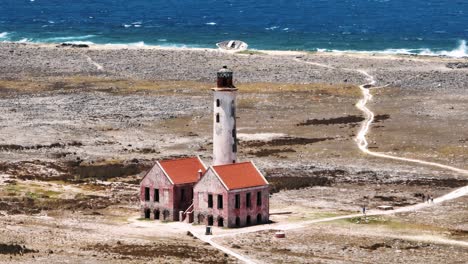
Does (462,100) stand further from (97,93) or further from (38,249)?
(38,249)

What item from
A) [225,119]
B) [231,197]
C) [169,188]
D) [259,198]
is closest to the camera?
[231,197]

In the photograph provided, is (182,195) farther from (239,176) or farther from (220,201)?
(239,176)

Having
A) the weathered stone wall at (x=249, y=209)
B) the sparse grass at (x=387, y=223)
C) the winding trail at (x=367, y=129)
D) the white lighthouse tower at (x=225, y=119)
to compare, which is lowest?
the winding trail at (x=367, y=129)

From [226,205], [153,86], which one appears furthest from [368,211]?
[153,86]

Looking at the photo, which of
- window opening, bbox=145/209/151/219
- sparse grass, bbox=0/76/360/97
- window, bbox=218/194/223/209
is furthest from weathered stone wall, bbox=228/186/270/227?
sparse grass, bbox=0/76/360/97

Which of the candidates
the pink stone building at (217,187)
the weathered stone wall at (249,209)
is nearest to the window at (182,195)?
the pink stone building at (217,187)

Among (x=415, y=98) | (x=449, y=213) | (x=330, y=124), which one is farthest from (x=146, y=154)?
(x=415, y=98)

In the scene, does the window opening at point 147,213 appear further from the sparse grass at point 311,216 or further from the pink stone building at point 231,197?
the sparse grass at point 311,216
